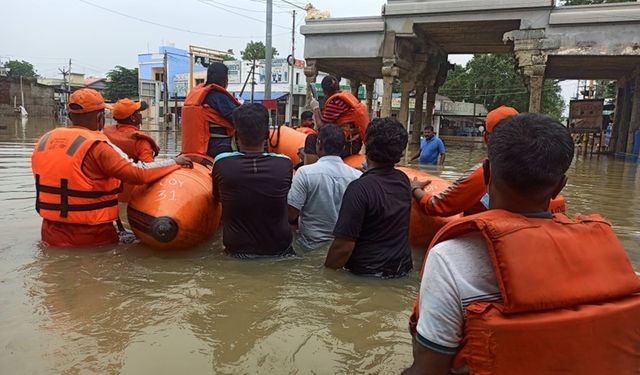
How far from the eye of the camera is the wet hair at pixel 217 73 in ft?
16.2

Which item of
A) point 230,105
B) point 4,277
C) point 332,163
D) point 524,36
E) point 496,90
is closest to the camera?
point 4,277

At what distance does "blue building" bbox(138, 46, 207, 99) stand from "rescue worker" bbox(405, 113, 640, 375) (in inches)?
2103

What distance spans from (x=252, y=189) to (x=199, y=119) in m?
1.52

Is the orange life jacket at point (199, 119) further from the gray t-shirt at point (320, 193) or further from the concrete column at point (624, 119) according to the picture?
the concrete column at point (624, 119)

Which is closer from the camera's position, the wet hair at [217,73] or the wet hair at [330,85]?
the wet hair at [217,73]

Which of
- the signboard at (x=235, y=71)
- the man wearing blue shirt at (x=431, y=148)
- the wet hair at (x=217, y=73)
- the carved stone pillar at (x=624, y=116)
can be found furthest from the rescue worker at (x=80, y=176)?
the signboard at (x=235, y=71)

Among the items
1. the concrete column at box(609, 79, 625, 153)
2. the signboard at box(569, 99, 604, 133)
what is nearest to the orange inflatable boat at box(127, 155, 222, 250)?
the signboard at box(569, 99, 604, 133)

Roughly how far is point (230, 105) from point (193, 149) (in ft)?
1.93

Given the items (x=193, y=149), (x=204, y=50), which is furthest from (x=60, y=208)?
(x=204, y=50)

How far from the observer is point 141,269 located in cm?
374

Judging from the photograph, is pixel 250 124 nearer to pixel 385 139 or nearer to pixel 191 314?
pixel 385 139

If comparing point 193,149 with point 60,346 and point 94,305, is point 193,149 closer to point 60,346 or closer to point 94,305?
point 94,305

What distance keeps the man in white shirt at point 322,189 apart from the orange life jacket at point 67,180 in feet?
5.08

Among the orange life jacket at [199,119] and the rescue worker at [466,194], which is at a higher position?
the orange life jacket at [199,119]
